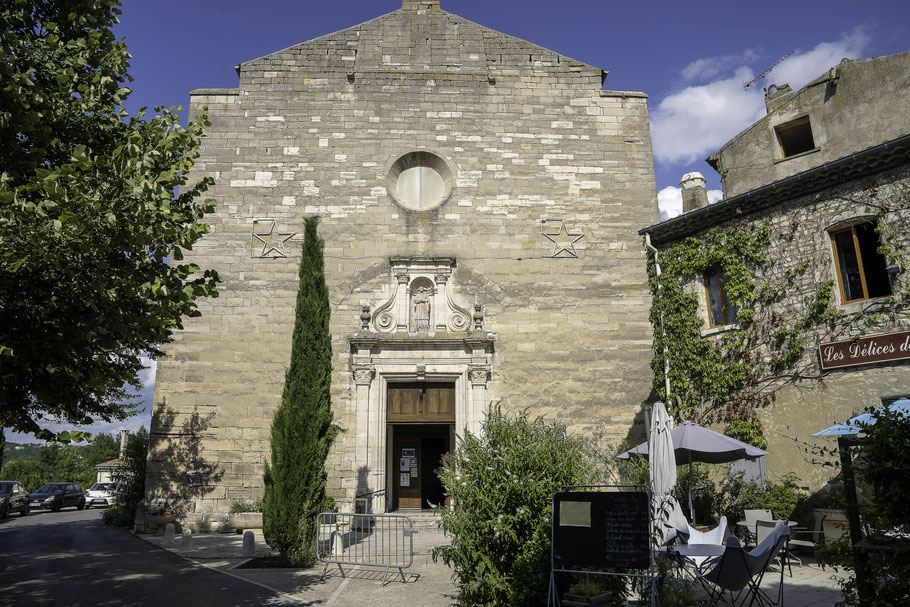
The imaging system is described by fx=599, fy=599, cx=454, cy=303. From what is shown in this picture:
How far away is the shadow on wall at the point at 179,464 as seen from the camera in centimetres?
1152

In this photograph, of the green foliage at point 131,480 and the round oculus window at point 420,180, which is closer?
the round oculus window at point 420,180

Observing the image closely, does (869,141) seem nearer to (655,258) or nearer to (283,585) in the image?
(655,258)

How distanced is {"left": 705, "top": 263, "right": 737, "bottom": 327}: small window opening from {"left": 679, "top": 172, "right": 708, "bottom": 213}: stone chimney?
139 inches

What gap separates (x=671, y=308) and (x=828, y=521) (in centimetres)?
464

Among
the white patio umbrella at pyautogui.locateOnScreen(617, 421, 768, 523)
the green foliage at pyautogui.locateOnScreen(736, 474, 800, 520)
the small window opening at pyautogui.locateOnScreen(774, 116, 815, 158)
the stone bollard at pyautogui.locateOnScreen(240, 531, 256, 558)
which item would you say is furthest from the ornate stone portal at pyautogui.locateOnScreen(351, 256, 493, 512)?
the small window opening at pyautogui.locateOnScreen(774, 116, 815, 158)

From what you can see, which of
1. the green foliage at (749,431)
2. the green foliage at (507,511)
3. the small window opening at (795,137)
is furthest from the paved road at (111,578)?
the small window opening at (795,137)

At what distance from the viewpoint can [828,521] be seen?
8.01m

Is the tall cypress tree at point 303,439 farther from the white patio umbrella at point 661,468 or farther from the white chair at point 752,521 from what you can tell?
the white chair at point 752,521

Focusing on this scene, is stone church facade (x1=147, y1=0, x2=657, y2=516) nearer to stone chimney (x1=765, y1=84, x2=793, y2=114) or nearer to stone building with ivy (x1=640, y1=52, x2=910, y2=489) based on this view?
stone building with ivy (x1=640, y1=52, x2=910, y2=489)

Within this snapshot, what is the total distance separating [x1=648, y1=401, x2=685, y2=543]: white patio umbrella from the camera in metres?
5.58

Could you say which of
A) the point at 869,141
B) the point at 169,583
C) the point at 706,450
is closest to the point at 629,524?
the point at 706,450

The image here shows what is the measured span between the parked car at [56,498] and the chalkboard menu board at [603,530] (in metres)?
23.7

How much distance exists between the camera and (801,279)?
9617mm

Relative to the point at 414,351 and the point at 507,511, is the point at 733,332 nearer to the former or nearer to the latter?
the point at 414,351
